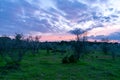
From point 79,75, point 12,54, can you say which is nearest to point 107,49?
point 12,54

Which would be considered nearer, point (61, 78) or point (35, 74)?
point (61, 78)

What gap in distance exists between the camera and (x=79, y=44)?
51656 mm

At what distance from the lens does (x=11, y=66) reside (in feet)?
114

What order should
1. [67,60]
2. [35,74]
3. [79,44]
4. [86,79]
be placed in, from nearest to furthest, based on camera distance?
1. [86,79]
2. [35,74]
3. [67,60]
4. [79,44]

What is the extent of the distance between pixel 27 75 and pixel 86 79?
5851mm

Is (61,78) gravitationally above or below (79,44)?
below

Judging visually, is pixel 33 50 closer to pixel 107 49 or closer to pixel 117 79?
pixel 107 49

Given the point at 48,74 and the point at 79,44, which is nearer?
the point at 48,74

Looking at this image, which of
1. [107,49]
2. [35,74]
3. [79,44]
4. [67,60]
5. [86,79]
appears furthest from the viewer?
[107,49]

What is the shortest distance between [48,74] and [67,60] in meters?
13.1

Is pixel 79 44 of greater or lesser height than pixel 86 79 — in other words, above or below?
above

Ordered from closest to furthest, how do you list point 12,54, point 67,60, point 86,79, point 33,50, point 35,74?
point 86,79, point 35,74, point 12,54, point 67,60, point 33,50

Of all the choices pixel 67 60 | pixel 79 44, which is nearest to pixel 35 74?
pixel 67 60

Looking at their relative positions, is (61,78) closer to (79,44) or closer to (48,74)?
(48,74)
